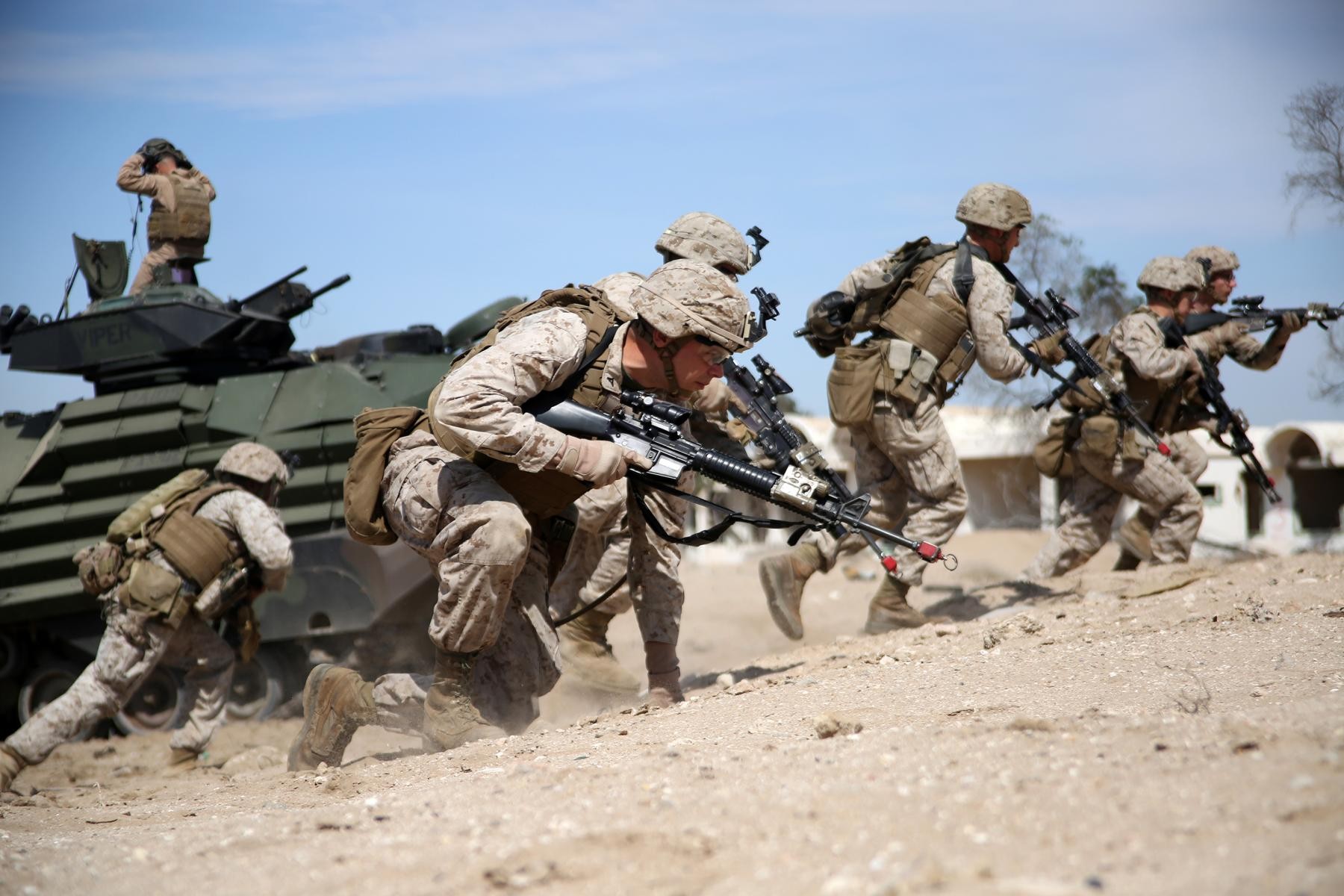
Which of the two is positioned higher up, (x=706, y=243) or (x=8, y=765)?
(x=706, y=243)

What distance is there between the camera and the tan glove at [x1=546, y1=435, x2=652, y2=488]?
4.33 metres

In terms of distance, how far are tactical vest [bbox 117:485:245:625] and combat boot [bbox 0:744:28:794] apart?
31.7 inches

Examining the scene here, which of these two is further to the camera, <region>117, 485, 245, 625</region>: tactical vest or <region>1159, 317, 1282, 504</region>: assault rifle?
<region>1159, 317, 1282, 504</region>: assault rifle

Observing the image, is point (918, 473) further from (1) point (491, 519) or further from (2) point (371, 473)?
(2) point (371, 473)

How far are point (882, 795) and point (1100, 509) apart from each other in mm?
5424

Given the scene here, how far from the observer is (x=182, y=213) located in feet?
27.7

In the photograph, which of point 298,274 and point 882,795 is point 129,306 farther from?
point 882,795

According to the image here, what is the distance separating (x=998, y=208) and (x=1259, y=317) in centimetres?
246

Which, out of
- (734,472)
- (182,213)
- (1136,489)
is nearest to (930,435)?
(1136,489)

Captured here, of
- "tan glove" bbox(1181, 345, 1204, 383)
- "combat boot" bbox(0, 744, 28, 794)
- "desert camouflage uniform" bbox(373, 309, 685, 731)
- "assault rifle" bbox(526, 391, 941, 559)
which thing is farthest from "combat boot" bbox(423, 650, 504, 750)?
"tan glove" bbox(1181, 345, 1204, 383)

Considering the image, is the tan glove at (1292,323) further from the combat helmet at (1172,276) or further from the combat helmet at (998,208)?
the combat helmet at (998,208)

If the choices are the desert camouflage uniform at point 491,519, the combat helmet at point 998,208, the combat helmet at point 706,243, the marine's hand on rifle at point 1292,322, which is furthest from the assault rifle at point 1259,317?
the desert camouflage uniform at point 491,519

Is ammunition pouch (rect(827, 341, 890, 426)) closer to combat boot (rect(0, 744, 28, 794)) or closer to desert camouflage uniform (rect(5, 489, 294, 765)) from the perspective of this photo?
desert camouflage uniform (rect(5, 489, 294, 765))

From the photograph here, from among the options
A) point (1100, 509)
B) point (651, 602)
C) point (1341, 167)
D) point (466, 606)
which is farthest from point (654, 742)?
point (1341, 167)
